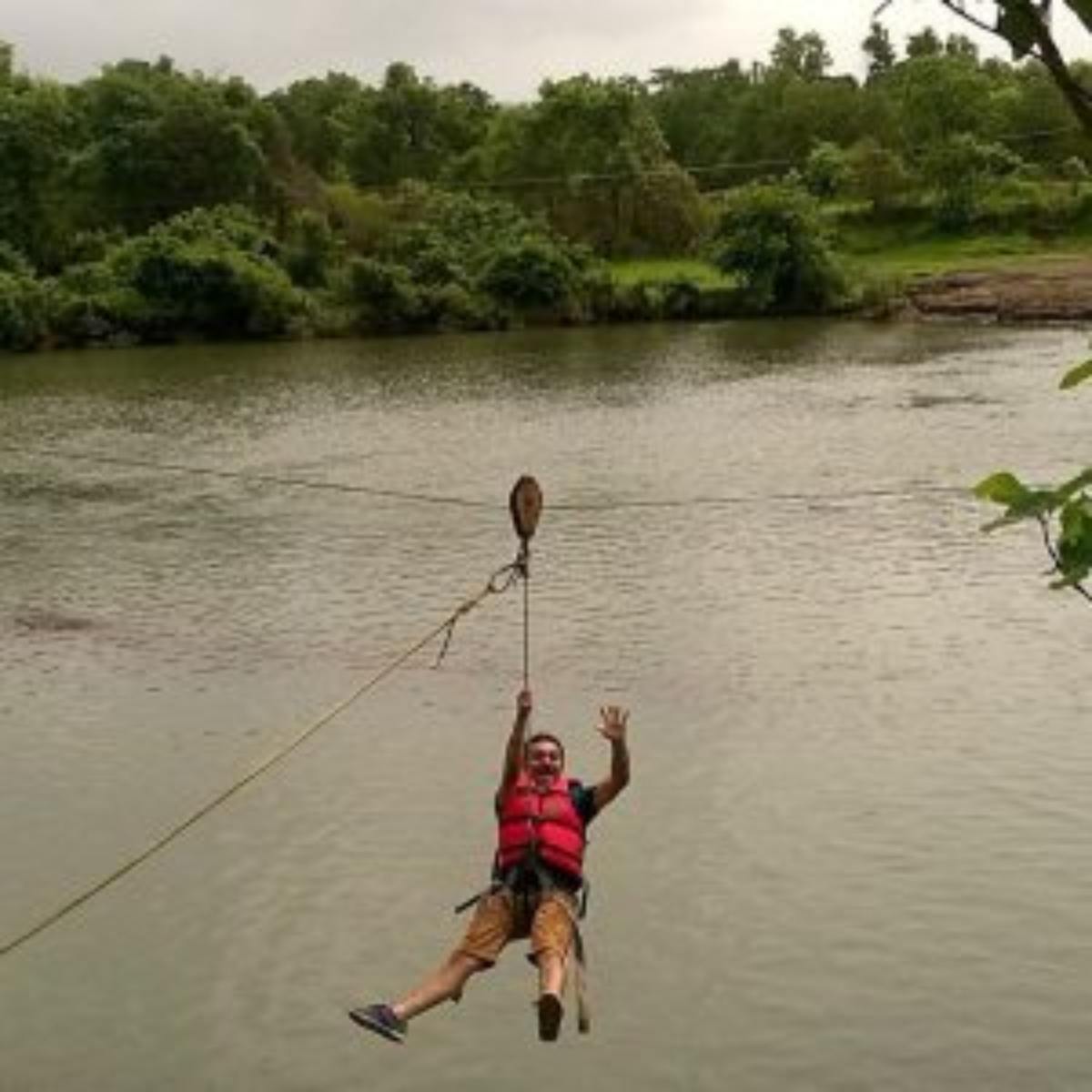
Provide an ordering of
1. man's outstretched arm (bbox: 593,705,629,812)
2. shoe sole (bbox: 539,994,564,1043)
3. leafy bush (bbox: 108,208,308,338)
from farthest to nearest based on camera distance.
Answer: leafy bush (bbox: 108,208,308,338) < man's outstretched arm (bbox: 593,705,629,812) < shoe sole (bbox: 539,994,564,1043)

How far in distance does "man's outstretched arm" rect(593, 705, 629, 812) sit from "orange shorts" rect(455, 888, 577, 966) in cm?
85

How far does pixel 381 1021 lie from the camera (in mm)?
12047

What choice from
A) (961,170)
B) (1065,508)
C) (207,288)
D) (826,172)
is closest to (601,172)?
(826,172)

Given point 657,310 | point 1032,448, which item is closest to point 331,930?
point 1032,448

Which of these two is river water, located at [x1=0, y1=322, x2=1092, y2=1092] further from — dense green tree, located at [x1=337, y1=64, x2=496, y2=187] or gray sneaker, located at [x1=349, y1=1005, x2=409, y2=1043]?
dense green tree, located at [x1=337, y1=64, x2=496, y2=187]

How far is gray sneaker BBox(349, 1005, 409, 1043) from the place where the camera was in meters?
12.0

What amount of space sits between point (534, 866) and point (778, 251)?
7411cm

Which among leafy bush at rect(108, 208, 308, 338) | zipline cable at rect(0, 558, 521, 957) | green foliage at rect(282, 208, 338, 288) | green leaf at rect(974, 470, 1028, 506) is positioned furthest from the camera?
green foliage at rect(282, 208, 338, 288)

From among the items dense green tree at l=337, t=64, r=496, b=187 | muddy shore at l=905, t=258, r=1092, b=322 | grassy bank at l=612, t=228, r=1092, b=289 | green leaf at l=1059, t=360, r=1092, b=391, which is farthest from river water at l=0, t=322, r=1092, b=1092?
dense green tree at l=337, t=64, r=496, b=187

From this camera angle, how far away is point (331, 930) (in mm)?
17766

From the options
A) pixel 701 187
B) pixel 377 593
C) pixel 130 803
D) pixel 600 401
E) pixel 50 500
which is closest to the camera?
pixel 130 803

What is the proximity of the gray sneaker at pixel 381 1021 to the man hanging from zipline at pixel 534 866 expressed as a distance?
0.37 feet

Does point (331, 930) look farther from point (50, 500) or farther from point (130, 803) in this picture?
point (50, 500)

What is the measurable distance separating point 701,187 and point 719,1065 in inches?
4451
